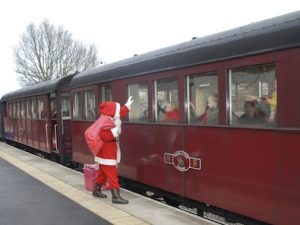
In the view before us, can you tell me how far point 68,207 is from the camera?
735 cm

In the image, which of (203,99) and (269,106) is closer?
(269,106)

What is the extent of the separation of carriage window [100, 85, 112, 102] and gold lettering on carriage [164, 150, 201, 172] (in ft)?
8.60

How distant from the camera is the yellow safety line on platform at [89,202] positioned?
6415 millimetres

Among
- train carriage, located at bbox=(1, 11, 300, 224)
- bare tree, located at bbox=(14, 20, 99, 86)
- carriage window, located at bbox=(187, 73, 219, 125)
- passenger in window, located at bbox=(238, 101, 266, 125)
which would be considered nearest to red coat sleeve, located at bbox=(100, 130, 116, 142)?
train carriage, located at bbox=(1, 11, 300, 224)

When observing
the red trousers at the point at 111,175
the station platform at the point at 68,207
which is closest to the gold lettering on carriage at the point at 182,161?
the station platform at the point at 68,207

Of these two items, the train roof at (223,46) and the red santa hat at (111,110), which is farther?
the red santa hat at (111,110)

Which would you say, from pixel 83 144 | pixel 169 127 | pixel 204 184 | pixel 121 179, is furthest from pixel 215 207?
pixel 83 144

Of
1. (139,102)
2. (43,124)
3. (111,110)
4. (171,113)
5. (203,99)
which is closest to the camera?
(203,99)

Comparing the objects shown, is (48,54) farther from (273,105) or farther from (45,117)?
(273,105)

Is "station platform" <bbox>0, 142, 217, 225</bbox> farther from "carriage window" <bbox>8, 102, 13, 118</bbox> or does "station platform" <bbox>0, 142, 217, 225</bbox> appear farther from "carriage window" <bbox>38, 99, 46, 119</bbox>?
"carriage window" <bbox>8, 102, 13, 118</bbox>

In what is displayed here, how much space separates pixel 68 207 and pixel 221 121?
2.85 m

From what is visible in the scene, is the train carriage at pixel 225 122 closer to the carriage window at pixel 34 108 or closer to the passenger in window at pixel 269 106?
the passenger in window at pixel 269 106

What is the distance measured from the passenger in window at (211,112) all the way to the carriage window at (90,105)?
4.40 metres

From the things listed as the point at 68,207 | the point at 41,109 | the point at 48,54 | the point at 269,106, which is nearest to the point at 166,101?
the point at 68,207
